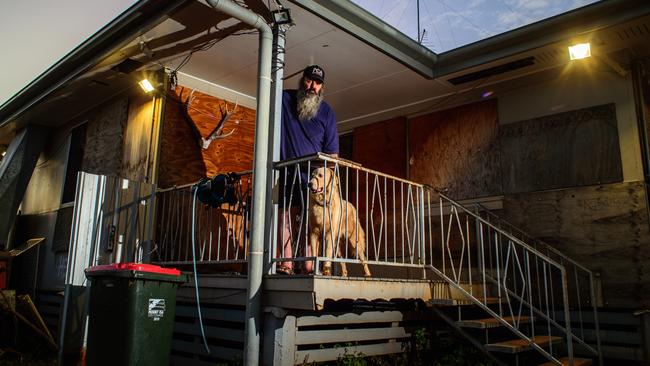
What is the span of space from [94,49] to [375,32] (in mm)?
3358

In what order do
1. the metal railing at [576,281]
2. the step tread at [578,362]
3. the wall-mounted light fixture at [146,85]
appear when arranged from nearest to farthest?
the step tread at [578,362] < the metal railing at [576,281] < the wall-mounted light fixture at [146,85]

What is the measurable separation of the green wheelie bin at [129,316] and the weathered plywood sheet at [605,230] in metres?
4.63

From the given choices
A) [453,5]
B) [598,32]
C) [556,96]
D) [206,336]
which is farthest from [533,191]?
[206,336]

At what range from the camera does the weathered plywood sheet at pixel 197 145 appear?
6652mm

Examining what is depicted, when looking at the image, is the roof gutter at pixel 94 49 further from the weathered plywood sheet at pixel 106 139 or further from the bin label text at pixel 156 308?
the bin label text at pixel 156 308

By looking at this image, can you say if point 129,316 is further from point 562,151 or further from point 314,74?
point 562,151

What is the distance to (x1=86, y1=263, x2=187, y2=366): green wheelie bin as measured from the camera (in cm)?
347

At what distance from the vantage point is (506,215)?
6.53 metres

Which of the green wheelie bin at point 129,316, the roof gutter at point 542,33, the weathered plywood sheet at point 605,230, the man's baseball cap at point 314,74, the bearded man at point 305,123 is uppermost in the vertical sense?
the roof gutter at point 542,33

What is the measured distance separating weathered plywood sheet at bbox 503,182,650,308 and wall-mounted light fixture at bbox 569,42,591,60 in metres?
1.55

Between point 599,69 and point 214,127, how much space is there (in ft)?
16.7

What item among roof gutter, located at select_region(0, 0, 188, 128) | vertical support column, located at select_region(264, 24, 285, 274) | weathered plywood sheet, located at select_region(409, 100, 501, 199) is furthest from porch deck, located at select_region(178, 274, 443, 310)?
roof gutter, located at select_region(0, 0, 188, 128)

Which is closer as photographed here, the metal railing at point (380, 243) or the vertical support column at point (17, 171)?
the metal railing at point (380, 243)

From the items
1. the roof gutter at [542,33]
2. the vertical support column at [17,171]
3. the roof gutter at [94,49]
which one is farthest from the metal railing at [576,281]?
the vertical support column at [17,171]
